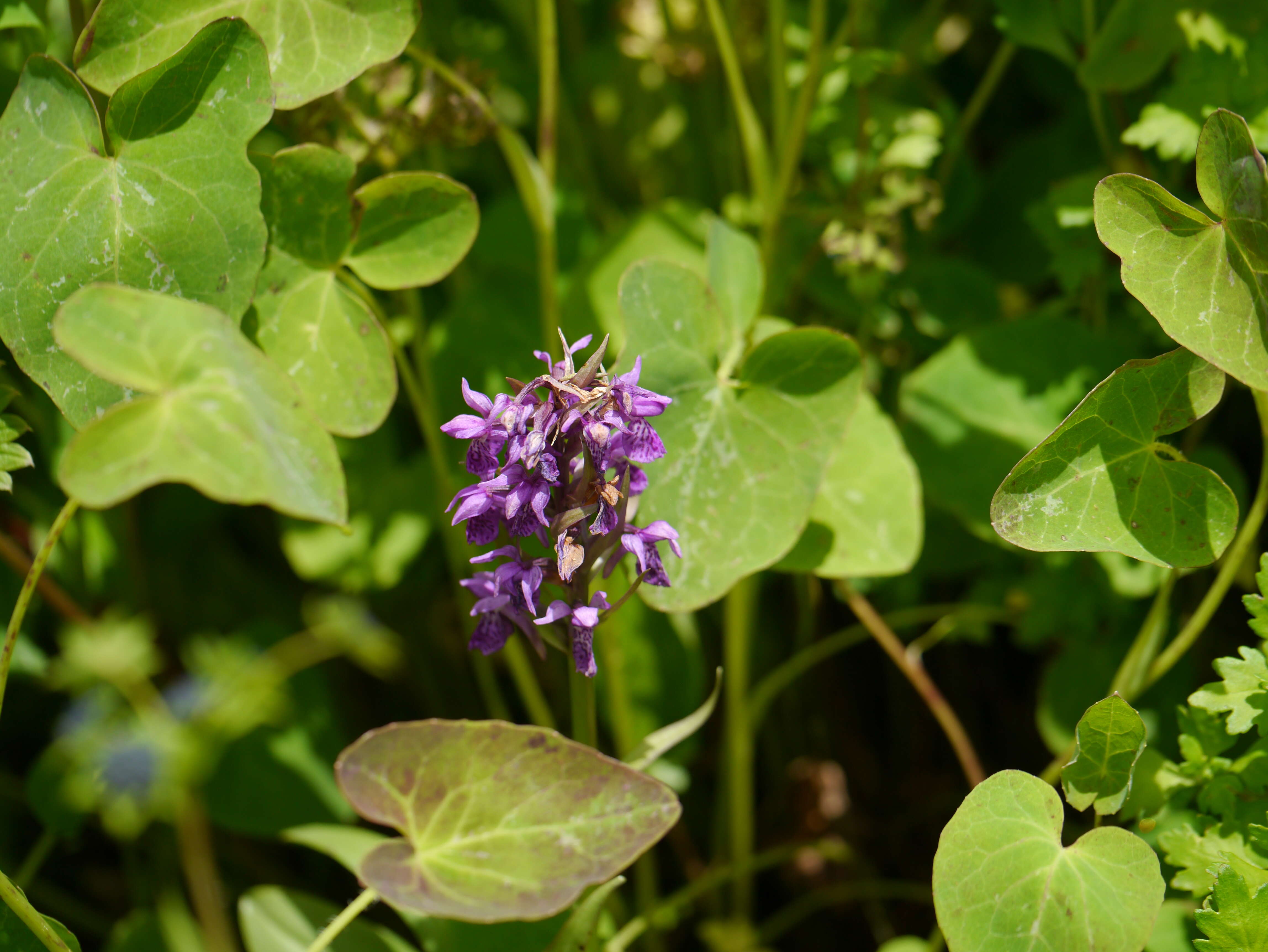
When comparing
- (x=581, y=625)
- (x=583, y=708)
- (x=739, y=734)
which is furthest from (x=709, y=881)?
(x=581, y=625)

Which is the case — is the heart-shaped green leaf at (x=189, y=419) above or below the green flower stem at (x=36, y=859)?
above

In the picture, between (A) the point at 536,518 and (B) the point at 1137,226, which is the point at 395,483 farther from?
(B) the point at 1137,226

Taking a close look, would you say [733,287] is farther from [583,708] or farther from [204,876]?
[204,876]

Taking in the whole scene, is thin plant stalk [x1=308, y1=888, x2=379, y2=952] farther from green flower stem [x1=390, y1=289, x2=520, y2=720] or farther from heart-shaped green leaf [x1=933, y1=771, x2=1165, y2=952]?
heart-shaped green leaf [x1=933, y1=771, x2=1165, y2=952]

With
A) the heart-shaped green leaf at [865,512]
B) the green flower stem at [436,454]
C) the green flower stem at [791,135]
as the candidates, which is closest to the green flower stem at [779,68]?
the green flower stem at [791,135]

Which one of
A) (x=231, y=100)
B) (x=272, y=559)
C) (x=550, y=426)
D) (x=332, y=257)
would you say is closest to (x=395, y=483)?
(x=272, y=559)

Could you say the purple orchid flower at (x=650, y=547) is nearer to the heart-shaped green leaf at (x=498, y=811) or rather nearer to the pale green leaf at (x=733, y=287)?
the heart-shaped green leaf at (x=498, y=811)
